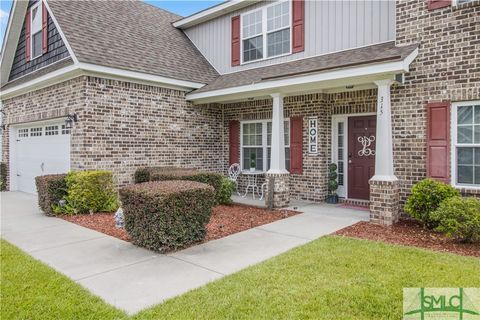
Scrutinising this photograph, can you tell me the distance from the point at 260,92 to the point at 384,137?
3470mm

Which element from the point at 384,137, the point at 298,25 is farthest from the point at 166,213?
the point at 298,25

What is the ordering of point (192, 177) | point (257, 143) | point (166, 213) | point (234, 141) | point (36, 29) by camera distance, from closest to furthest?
1. point (166, 213)
2. point (192, 177)
3. point (257, 143)
4. point (36, 29)
5. point (234, 141)

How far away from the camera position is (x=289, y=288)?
12.4ft

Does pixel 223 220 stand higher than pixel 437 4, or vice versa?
pixel 437 4

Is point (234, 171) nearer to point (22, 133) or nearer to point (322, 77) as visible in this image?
point (322, 77)

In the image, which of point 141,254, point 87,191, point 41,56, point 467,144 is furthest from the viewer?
point 41,56

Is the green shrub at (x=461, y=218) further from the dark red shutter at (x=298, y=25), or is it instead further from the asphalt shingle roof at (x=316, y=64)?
the dark red shutter at (x=298, y=25)

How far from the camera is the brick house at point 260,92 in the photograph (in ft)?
22.7

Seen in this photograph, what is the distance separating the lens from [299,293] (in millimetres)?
3658

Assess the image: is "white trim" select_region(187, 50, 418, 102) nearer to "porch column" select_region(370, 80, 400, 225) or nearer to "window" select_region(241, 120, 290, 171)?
"porch column" select_region(370, 80, 400, 225)

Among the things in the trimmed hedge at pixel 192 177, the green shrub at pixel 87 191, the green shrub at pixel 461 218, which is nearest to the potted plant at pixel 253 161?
the trimmed hedge at pixel 192 177

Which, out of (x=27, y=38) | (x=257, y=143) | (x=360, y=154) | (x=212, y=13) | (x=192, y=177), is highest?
(x=212, y=13)

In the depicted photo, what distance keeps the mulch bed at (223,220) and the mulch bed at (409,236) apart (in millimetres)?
1837
